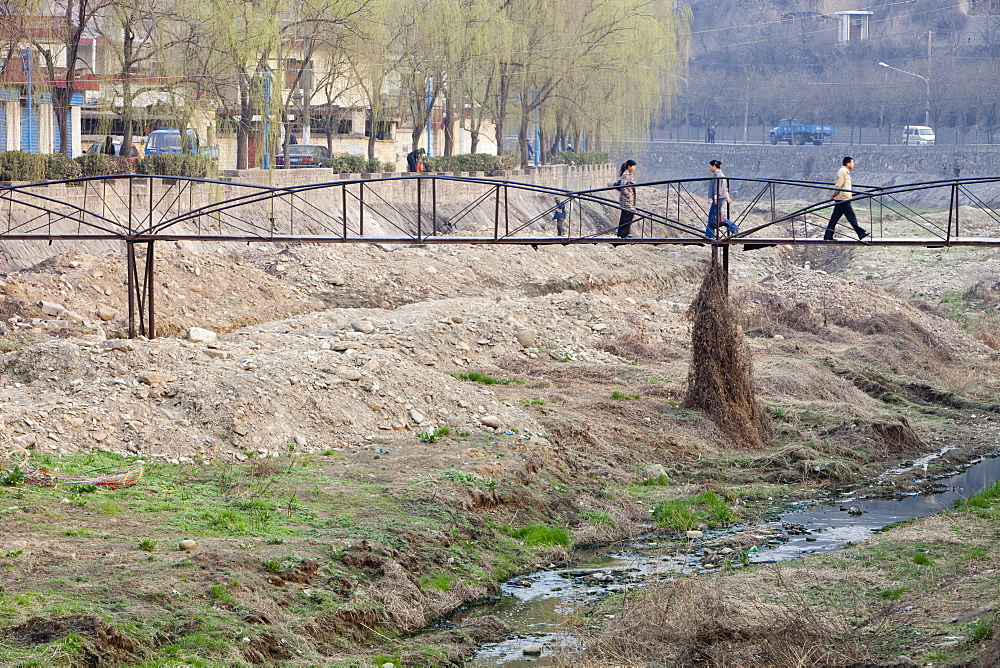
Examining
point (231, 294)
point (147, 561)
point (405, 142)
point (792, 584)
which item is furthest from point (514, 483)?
point (405, 142)

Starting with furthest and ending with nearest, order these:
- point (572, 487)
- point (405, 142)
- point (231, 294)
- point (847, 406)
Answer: point (405, 142)
point (231, 294)
point (847, 406)
point (572, 487)

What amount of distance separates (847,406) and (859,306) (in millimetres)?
9801

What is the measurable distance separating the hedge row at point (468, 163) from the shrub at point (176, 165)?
14023 millimetres

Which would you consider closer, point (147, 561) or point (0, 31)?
point (147, 561)

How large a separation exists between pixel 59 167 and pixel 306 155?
61.4 feet

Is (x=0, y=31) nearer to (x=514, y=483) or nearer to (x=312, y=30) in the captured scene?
(x=312, y=30)

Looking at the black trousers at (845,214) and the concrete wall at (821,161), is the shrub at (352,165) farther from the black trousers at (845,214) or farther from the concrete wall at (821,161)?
the concrete wall at (821,161)

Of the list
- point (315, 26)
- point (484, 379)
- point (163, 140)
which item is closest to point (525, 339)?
point (484, 379)

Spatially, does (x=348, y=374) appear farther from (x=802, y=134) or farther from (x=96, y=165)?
(x=802, y=134)

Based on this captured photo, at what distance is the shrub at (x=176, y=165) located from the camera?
117 feet

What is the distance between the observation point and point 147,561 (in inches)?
496

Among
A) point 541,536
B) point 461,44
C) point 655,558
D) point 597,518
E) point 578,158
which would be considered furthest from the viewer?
point 578,158

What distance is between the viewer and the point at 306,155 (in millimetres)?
50719

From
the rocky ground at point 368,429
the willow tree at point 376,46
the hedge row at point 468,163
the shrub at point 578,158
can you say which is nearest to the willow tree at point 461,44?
the hedge row at point 468,163
